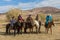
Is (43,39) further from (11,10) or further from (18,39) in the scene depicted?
(11,10)

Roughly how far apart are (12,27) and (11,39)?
289cm

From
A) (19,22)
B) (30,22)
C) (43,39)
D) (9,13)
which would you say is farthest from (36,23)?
(9,13)

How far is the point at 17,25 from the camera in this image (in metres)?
21.1

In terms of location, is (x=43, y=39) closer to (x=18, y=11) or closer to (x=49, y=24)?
(x=49, y=24)

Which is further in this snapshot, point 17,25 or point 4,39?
point 17,25

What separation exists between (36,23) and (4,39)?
487 centimetres

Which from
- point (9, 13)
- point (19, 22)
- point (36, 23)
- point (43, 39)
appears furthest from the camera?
point (9, 13)

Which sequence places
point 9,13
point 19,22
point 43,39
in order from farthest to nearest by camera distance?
1. point 9,13
2. point 19,22
3. point 43,39

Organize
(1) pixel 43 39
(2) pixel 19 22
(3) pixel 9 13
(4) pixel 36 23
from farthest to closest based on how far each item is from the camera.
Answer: (3) pixel 9 13, (4) pixel 36 23, (2) pixel 19 22, (1) pixel 43 39

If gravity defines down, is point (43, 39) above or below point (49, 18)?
below

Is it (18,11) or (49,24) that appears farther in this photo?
(18,11)

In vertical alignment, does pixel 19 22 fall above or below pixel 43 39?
above

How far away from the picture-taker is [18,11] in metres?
58.4

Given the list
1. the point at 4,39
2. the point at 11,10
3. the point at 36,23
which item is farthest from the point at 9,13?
the point at 4,39
